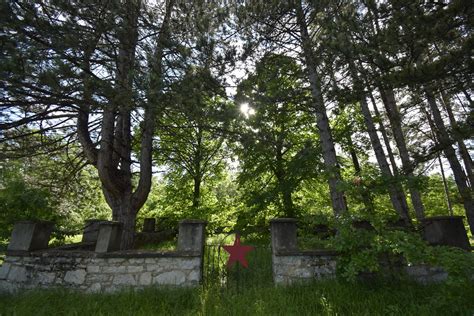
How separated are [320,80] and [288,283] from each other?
5.01 metres

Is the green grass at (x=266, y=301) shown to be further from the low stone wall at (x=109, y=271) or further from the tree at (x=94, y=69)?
the tree at (x=94, y=69)

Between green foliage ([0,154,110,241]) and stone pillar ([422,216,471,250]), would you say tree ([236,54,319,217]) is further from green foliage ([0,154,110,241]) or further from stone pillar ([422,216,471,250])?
green foliage ([0,154,110,241])

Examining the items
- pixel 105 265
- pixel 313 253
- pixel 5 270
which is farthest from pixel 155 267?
pixel 5 270

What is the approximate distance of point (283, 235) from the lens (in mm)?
4699

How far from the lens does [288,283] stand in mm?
4367

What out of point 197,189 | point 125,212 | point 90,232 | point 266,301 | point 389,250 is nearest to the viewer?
point 389,250

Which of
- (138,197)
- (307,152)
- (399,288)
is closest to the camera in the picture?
(399,288)

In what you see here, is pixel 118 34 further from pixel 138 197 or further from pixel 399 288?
pixel 399 288

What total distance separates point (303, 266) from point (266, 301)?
3.74 feet

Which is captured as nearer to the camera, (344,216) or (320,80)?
(344,216)

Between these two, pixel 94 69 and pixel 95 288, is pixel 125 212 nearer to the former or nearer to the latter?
pixel 95 288

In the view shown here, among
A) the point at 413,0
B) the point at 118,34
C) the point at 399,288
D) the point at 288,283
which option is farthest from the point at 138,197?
the point at 413,0

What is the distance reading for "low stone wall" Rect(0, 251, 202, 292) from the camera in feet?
14.6

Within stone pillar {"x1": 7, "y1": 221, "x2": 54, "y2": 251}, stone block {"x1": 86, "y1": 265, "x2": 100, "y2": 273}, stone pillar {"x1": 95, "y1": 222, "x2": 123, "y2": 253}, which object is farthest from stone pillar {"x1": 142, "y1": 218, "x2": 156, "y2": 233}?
stone block {"x1": 86, "y1": 265, "x2": 100, "y2": 273}
